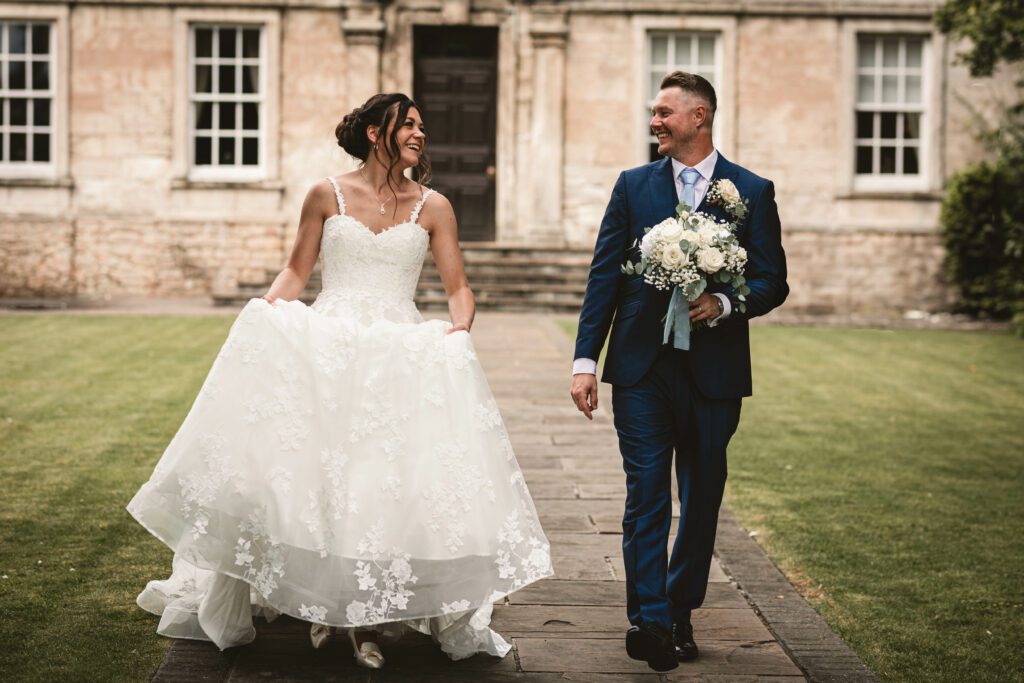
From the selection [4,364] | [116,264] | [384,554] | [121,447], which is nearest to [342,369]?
[384,554]

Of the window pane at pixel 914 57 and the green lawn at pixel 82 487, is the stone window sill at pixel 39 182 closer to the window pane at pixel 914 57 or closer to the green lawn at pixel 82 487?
the green lawn at pixel 82 487

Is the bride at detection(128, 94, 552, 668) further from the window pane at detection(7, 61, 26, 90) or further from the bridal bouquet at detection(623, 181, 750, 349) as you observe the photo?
the window pane at detection(7, 61, 26, 90)

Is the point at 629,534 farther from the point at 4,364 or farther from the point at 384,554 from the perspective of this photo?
the point at 4,364

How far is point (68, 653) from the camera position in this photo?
4.25 metres

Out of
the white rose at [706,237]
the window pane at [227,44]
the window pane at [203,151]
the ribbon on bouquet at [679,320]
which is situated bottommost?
the ribbon on bouquet at [679,320]

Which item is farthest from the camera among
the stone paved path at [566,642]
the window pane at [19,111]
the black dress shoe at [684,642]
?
the window pane at [19,111]

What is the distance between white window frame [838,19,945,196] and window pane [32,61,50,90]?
11914 millimetres

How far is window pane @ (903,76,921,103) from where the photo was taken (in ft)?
63.1

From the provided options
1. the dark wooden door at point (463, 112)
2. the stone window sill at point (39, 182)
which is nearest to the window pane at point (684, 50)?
the dark wooden door at point (463, 112)

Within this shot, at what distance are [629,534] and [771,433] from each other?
4.96 meters

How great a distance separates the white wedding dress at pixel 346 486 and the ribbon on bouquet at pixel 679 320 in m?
0.66

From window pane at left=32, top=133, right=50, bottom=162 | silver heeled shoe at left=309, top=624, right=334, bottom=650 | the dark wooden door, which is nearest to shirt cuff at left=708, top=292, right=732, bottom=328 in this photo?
silver heeled shoe at left=309, top=624, right=334, bottom=650

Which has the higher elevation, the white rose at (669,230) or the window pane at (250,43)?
the window pane at (250,43)

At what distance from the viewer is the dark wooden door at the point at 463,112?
18.9 metres
